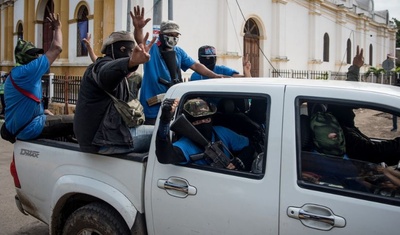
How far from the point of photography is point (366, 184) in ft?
7.43

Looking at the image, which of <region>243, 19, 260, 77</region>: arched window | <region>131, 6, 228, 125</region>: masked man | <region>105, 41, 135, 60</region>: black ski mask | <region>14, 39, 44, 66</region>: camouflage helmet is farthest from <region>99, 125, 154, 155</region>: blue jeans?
<region>243, 19, 260, 77</region>: arched window

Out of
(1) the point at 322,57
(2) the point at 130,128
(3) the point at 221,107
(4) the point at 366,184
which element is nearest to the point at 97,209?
(2) the point at 130,128

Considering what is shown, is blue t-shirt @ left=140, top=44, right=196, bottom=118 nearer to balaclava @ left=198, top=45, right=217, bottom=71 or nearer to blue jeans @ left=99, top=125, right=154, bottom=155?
balaclava @ left=198, top=45, right=217, bottom=71

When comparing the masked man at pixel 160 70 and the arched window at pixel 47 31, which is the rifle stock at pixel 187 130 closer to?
the masked man at pixel 160 70

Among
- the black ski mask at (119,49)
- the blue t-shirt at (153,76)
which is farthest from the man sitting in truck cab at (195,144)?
the blue t-shirt at (153,76)

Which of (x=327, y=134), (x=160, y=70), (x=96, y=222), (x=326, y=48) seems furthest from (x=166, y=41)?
(x=326, y=48)

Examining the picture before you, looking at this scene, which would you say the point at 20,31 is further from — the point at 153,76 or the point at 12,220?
the point at 153,76

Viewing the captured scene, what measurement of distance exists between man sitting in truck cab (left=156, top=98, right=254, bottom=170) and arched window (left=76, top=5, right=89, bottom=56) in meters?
13.1

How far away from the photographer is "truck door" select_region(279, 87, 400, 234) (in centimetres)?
208

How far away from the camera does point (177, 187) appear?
2643 millimetres

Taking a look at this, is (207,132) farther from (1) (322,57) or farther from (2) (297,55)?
(1) (322,57)

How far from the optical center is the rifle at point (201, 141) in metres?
2.67

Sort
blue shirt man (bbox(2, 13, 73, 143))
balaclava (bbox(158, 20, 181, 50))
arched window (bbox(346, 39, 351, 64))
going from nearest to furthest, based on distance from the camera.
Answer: blue shirt man (bbox(2, 13, 73, 143)) → balaclava (bbox(158, 20, 181, 50)) → arched window (bbox(346, 39, 351, 64))

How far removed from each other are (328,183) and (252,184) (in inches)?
17.2
